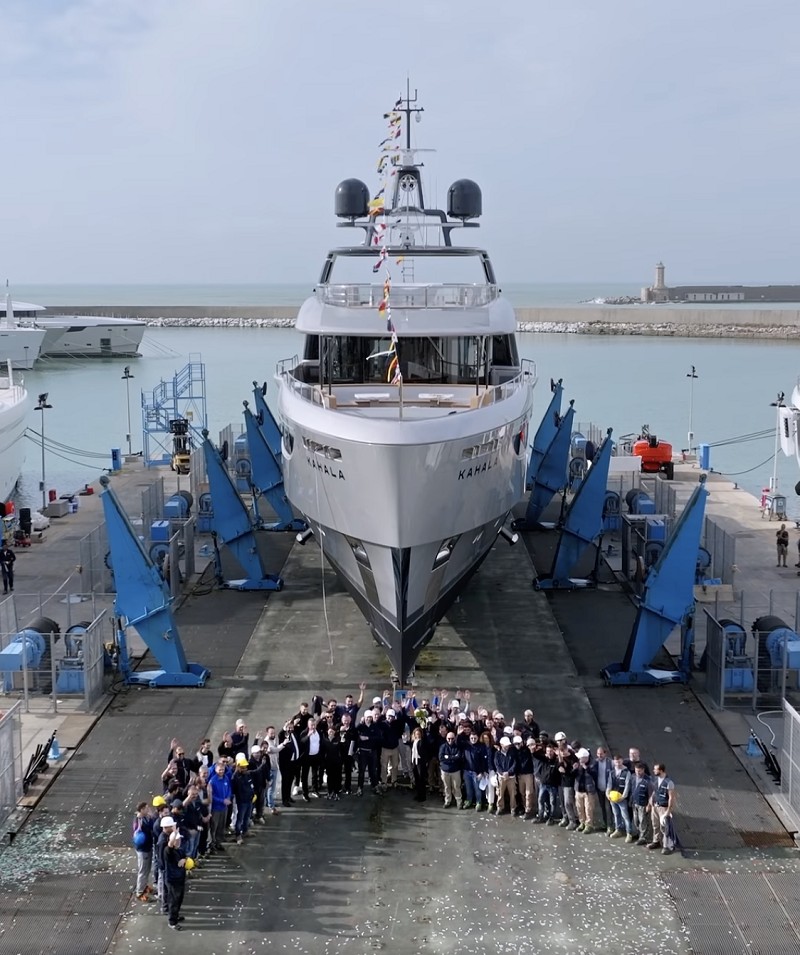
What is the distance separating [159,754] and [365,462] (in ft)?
15.0

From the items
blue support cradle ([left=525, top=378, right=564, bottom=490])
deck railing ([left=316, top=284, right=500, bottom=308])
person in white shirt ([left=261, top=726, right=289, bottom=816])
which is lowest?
person in white shirt ([left=261, top=726, right=289, bottom=816])

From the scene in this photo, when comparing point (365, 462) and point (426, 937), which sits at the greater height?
point (365, 462)

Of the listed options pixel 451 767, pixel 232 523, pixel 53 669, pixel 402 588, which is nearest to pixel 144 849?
pixel 451 767

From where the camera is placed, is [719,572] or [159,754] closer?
[159,754]

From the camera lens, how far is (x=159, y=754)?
12617mm

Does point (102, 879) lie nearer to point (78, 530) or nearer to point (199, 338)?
point (78, 530)

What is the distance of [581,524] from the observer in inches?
752

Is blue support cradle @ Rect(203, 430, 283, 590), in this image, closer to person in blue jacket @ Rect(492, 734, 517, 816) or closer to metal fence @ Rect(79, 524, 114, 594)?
metal fence @ Rect(79, 524, 114, 594)

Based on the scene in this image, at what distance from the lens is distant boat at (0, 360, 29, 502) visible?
102ft

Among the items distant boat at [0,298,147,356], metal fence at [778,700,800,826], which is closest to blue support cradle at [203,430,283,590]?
metal fence at [778,700,800,826]

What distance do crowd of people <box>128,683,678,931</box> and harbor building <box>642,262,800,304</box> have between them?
169 m

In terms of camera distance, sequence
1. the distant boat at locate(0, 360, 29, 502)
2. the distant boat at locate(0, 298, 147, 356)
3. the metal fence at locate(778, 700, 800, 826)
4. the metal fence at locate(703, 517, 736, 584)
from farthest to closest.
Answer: the distant boat at locate(0, 298, 147, 356), the distant boat at locate(0, 360, 29, 502), the metal fence at locate(703, 517, 736, 584), the metal fence at locate(778, 700, 800, 826)

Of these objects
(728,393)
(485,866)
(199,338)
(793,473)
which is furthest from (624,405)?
(199,338)

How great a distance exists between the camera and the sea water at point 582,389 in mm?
42406
